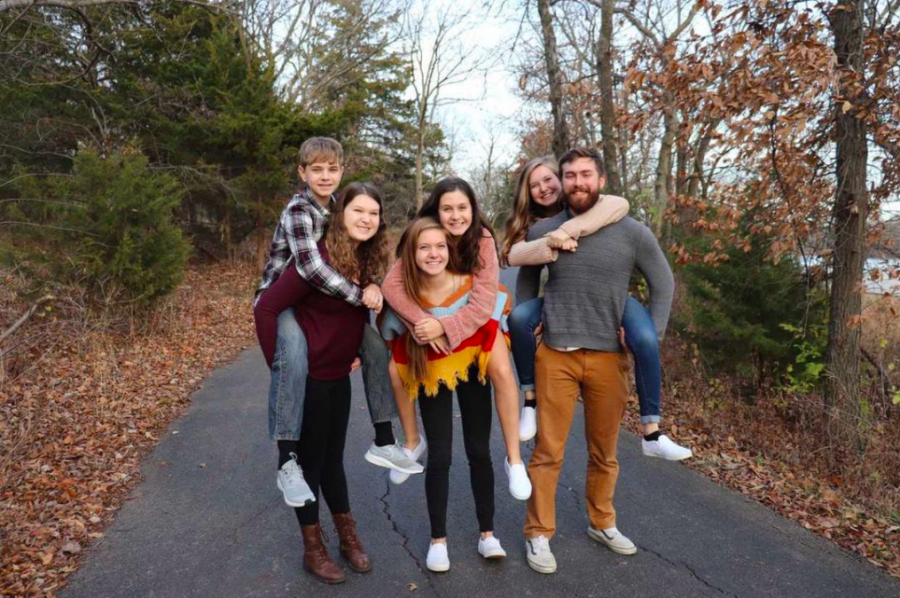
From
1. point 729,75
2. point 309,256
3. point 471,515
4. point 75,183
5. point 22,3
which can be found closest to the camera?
point 309,256

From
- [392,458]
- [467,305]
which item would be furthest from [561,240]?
[392,458]

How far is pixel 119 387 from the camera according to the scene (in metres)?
6.43

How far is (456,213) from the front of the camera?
2.88 metres

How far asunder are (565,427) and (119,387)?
220 inches

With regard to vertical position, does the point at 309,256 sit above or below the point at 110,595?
above

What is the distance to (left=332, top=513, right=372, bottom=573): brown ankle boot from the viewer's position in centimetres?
309

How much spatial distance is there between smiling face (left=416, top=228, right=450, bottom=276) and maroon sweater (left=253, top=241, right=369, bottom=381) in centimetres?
45

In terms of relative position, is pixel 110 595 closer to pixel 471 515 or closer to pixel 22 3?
pixel 471 515

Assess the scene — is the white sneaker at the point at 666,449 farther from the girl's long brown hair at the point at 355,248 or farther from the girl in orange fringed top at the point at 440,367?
the girl's long brown hair at the point at 355,248

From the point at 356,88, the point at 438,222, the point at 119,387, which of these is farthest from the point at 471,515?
the point at 356,88

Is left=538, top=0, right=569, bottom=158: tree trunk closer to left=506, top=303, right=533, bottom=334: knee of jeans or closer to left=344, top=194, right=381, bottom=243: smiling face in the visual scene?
left=506, top=303, right=533, bottom=334: knee of jeans

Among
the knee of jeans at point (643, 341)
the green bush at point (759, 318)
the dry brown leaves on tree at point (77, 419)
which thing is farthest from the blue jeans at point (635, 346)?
the green bush at point (759, 318)

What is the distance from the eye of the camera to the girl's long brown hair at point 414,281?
9.32ft

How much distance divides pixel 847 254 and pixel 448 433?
4.85 metres
